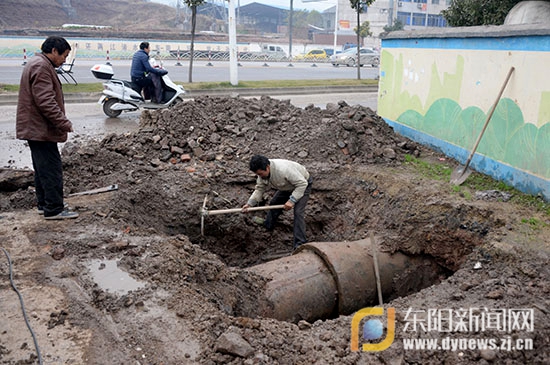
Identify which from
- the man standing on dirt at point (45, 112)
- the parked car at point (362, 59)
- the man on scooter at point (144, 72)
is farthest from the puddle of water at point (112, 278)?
the parked car at point (362, 59)

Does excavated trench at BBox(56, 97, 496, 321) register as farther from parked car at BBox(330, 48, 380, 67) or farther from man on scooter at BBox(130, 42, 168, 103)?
parked car at BBox(330, 48, 380, 67)

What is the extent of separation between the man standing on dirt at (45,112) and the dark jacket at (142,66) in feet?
19.3

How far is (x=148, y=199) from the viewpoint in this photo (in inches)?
251

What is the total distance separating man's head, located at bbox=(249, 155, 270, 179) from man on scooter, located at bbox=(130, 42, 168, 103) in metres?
6.45

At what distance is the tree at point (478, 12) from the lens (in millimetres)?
11641

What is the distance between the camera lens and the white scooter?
1109cm

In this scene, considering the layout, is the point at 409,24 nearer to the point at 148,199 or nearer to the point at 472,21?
the point at 472,21

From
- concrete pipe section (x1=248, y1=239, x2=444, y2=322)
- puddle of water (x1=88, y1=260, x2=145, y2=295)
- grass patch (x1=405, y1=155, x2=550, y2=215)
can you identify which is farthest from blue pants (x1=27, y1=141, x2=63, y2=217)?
grass patch (x1=405, y1=155, x2=550, y2=215)

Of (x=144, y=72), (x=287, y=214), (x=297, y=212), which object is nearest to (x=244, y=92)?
(x=144, y=72)

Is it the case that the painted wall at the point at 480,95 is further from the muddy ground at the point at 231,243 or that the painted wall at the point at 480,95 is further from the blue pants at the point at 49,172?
the blue pants at the point at 49,172

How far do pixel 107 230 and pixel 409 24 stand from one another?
62.1 meters

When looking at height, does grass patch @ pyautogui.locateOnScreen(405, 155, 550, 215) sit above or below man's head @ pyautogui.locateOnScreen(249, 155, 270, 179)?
below

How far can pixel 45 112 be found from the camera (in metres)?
5.01

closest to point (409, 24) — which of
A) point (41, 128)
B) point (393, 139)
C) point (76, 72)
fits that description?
point (76, 72)
